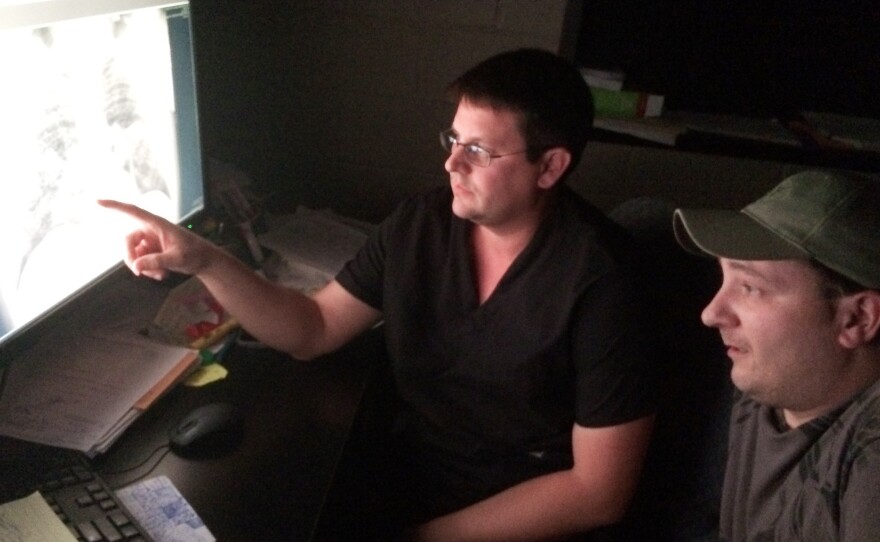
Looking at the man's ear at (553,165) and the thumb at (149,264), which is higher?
the man's ear at (553,165)

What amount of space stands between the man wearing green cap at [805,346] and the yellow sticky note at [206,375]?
0.74 m

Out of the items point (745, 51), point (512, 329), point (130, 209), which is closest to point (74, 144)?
point (130, 209)

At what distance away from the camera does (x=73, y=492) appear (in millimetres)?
886

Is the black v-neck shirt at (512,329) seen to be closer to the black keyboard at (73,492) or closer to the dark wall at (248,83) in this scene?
the black keyboard at (73,492)

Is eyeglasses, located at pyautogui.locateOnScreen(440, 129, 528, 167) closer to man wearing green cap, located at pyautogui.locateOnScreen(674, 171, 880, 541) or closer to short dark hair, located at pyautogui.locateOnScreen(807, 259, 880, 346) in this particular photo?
man wearing green cap, located at pyautogui.locateOnScreen(674, 171, 880, 541)

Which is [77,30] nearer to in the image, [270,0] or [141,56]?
[141,56]

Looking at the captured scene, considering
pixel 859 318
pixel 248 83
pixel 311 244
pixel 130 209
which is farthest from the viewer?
pixel 248 83

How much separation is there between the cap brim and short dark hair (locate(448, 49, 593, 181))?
0.23 meters

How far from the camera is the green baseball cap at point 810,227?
86 cm

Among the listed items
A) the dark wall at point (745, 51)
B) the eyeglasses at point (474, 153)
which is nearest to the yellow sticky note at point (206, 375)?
the eyeglasses at point (474, 153)

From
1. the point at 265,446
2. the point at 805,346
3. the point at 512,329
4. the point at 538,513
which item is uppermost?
the point at 805,346

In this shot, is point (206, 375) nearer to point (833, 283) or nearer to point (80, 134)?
point (80, 134)

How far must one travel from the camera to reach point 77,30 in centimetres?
97

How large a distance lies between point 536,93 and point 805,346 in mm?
532
